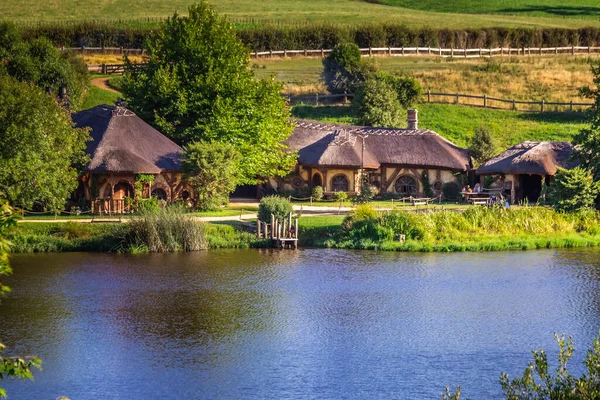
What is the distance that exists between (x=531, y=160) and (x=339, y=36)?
43.9 m

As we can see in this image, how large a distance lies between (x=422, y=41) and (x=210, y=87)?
2001 inches

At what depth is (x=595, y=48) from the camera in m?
106

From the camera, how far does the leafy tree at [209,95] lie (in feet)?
189

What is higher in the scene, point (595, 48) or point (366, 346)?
point (595, 48)

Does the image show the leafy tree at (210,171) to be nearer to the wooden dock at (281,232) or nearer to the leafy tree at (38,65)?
the wooden dock at (281,232)

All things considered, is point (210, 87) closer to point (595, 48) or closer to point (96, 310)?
point (96, 310)

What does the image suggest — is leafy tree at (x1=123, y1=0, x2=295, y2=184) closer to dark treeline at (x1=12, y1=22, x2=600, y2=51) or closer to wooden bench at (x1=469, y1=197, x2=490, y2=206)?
wooden bench at (x1=469, y1=197, x2=490, y2=206)

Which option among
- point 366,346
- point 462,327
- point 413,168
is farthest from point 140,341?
point 413,168

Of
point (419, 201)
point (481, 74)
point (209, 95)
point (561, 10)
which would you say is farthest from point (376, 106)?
point (561, 10)

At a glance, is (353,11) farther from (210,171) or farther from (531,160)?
(210,171)

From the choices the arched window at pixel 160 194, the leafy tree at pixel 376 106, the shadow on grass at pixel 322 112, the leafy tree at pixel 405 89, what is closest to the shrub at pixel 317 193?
the arched window at pixel 160 194

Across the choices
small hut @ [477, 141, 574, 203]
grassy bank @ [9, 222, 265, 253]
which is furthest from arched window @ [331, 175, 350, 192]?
grassy bank @ [9, 222, 265, 253]

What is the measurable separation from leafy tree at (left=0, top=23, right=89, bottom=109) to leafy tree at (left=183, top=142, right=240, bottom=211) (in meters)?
20.7

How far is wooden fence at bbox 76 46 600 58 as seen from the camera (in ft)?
310
